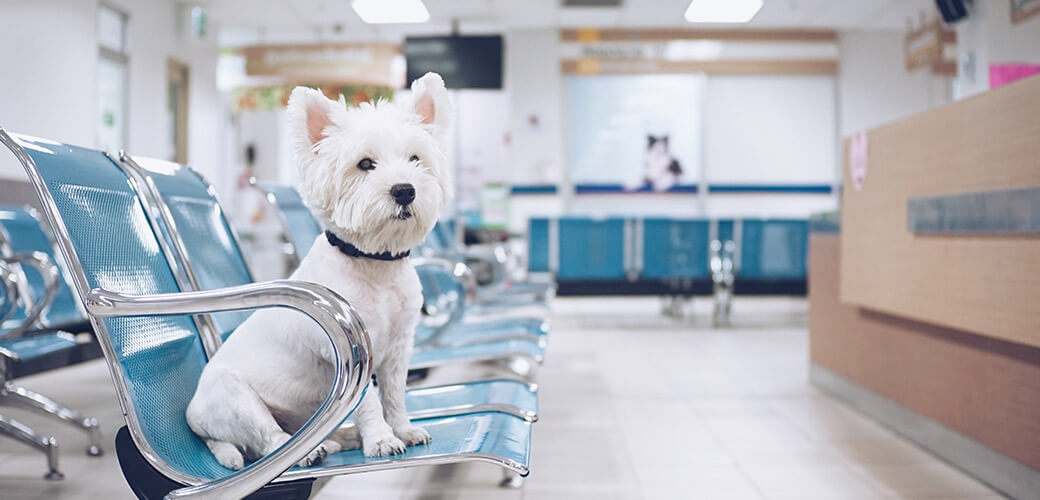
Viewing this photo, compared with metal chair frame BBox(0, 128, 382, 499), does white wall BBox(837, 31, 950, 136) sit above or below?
above

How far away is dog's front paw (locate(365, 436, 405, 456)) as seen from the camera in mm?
1146

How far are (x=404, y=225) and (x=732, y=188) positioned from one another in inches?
344

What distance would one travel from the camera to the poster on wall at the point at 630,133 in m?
9.23

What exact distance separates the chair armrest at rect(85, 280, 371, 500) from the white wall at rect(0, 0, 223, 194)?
5432mm

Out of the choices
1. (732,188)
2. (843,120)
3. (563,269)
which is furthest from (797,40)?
(563,269)

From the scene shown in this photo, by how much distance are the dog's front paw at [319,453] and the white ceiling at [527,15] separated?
25.0ft

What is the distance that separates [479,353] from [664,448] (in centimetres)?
87

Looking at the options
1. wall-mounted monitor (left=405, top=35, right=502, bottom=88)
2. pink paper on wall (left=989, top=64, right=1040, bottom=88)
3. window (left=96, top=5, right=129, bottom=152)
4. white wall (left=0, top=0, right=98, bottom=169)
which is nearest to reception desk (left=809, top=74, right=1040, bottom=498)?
pink paper on wall (left=989, top=64, right=1040, bottom=88)

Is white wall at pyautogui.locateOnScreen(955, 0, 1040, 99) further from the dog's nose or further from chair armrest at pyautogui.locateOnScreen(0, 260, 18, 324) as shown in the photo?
chair armrest at pyautogui.locateOnScreen(0, 260, 18, 324)

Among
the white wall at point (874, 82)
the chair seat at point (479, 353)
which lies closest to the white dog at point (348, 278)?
the chair seat at point (479, 353)

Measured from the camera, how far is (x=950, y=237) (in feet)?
7.00

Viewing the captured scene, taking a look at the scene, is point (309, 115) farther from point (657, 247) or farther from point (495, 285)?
point (657, 247)

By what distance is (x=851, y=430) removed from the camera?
2.70 meters

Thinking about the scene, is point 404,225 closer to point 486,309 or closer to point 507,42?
point 486,309
